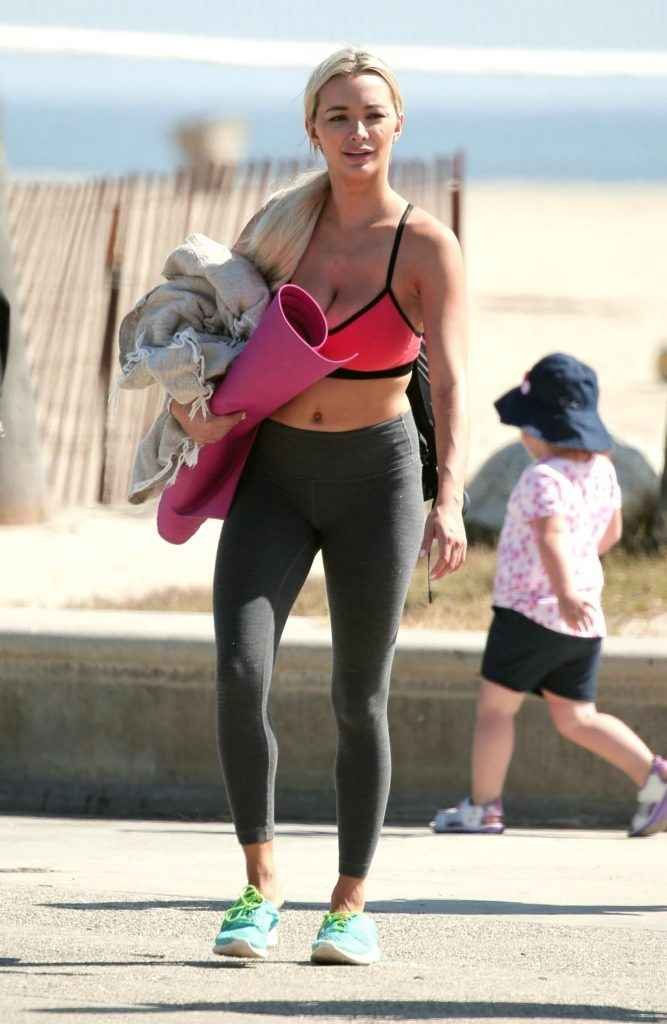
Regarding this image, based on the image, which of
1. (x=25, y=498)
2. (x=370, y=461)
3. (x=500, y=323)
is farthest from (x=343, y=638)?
(x=500, y=323)

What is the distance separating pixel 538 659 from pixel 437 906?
1205 millimetres

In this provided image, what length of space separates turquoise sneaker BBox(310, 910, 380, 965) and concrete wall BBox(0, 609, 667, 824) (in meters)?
2.01

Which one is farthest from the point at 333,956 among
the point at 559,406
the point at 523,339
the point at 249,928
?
the point at 523,339

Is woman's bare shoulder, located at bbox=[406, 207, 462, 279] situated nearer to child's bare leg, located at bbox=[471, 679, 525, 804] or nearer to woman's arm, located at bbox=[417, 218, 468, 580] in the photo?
woman's arm, located at bbox=[417, 218, 468, 580]

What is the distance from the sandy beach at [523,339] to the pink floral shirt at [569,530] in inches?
45.1

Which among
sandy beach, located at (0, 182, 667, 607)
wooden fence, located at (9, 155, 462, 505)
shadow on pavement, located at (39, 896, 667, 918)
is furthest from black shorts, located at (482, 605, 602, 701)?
wooden fence, located at (9, 155, 462, 505)

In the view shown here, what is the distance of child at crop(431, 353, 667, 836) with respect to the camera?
18.9 feet

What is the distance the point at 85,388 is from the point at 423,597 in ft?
15.0

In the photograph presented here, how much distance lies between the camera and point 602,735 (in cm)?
579

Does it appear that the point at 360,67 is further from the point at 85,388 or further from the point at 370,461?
the point at 85,388

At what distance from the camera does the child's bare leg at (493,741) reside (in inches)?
229

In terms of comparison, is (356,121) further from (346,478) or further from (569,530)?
(569,530)

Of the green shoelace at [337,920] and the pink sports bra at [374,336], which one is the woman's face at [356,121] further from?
the green shoelace at [337,920]

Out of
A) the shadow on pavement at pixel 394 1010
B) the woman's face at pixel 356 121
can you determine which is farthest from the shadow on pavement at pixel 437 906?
the woman's face at pixel 356 121
